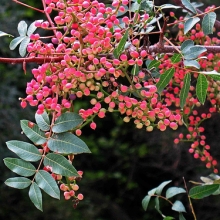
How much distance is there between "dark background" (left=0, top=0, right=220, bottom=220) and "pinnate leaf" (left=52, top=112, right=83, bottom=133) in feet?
4.09

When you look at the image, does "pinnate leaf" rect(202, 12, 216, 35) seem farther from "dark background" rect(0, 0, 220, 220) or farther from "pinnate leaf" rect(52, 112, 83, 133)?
"dark background" rect(0, 0, 220, 220)

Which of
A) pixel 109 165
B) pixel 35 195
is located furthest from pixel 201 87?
pixel 109 165

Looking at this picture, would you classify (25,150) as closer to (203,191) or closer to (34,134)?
(34,134)

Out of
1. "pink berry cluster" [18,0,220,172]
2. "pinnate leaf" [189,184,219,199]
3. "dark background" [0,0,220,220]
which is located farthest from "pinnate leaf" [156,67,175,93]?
"dark background" [0,0,220,220]

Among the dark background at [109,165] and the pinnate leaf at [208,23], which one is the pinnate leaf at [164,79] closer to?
the pinnate leaf at [208,23]

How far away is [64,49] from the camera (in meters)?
0.57

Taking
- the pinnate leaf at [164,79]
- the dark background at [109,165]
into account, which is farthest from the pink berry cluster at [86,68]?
the dark background at [109,165]

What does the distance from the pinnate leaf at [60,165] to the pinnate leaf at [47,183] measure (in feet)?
0.05

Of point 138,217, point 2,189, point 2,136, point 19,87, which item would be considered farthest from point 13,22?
point 138,217

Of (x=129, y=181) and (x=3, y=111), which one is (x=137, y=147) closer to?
(x=129, y=181)

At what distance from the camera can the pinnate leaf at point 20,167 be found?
591mm

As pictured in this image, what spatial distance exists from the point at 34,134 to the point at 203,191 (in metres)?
0.32

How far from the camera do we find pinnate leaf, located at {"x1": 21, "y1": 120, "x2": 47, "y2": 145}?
58 cm

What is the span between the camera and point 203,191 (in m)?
0.76
